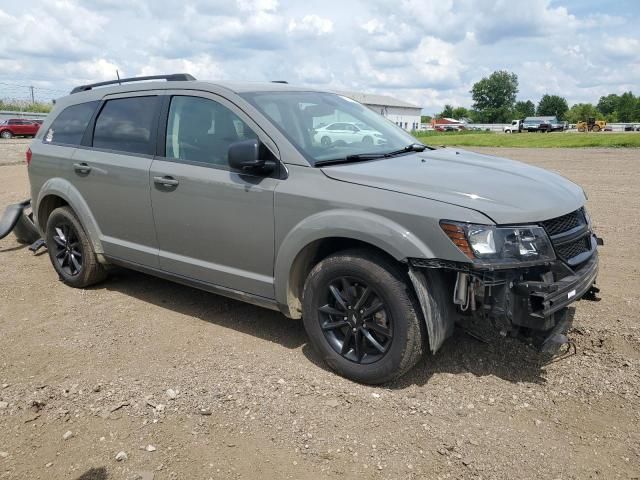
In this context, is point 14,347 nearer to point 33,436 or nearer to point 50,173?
point 33,436

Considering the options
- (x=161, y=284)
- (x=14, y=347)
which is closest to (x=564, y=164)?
(x=161, y=284)

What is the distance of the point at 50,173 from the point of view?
5566 millimetres

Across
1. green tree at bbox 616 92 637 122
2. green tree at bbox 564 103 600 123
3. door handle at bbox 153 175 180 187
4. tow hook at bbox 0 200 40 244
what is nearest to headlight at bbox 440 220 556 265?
door handle at bbox 153 175 180 187

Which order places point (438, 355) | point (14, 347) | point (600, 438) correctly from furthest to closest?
point (14, 347) → point (438, 355) → point (600, 438)

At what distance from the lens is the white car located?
4148mm

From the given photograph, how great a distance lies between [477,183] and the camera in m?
3.47

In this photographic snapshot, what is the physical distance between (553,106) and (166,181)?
136m

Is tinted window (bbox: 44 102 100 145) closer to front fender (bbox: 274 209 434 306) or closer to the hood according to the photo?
front fender (bbox: 274 209 434 306)

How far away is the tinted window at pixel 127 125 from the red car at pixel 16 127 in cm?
3945

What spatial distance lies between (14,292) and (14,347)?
1.56 metres

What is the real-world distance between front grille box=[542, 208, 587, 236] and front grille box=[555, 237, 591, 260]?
10 cm

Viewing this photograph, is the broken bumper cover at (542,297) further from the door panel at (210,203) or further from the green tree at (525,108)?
the green tree at (525,108)

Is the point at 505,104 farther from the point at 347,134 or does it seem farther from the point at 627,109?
the point at 347,134

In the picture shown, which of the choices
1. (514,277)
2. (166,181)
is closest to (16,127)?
(166,181)
